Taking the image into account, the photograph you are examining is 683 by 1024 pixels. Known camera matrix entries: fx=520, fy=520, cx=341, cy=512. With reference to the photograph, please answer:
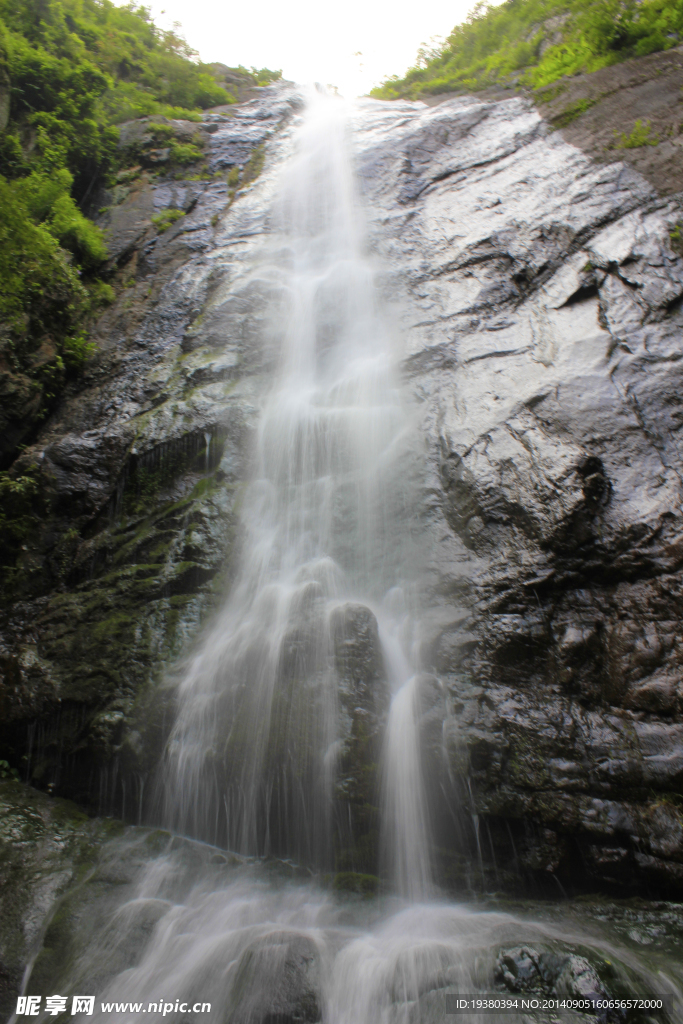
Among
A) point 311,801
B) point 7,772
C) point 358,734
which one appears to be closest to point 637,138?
point 358,734

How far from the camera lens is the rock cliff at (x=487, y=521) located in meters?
3.83

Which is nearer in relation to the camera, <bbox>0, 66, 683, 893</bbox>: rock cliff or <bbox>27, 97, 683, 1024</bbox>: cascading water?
<bbox>27, 97, 683, 1024</bbox>: cascading water

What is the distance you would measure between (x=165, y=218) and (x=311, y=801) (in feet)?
37.0

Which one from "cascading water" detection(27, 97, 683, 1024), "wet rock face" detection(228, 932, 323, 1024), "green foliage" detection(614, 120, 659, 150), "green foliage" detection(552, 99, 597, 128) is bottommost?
"wet rock face" detection(228, 932, 323, 1024)

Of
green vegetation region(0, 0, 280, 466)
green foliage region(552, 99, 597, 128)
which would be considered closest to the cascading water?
green vegetation region(0, 0, 280, 466)

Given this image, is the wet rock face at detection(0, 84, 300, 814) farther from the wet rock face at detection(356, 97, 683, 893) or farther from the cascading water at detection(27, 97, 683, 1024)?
the wet rock face at detection(356, 97, 683, 893)

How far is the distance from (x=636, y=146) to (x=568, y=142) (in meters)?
1.48

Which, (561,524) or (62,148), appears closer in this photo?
(561,524)

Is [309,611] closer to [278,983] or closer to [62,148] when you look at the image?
[278,983]

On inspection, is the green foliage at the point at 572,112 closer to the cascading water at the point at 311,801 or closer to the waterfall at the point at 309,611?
the waterfall at the point at 309,611

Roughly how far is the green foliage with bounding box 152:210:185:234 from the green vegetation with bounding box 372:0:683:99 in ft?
25.6

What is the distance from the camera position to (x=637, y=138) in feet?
24.3

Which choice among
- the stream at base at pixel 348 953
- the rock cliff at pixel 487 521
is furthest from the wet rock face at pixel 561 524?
the stream at base at pixel 348 953

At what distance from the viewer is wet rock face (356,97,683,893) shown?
12.1ft
